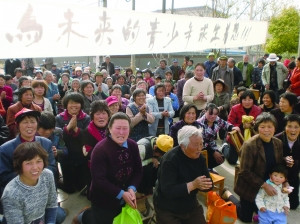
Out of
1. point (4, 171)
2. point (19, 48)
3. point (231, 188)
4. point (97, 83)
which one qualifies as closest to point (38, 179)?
point (4, 171)

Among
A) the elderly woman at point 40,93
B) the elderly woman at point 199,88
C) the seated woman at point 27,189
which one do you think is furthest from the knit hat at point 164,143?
the elderly woman at point 40,93

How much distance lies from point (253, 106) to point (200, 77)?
3.67ft

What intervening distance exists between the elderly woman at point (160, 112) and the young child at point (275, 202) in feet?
6.83

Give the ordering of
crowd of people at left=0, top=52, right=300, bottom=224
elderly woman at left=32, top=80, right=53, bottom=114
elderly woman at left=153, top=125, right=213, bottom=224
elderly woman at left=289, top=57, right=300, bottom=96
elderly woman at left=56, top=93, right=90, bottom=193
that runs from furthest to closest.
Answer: elderly woman at left=289, top=57, right=300, bottom=96, elderly woman at left=32, top=80, right=53, bottom=114, elderly woman at left=56, top=93, right=90, bottom=193, elderly woman at left=153, top=125, right=213, bottom=224, crowd of people at left=0, top=52, right=300, bottom=224

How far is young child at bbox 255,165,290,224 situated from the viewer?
3150 millimetres

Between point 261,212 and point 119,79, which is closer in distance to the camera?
point 261,212

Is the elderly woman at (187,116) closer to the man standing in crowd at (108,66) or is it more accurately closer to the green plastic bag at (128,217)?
the green plastic bag at (128,217)

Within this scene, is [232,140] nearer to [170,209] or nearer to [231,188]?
[231,188]

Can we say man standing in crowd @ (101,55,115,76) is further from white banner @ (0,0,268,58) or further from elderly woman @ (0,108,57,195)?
elderly woman @ (0,108,57,195)

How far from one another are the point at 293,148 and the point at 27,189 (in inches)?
124

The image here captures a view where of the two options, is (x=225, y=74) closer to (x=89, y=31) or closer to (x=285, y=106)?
(x=285, y=106)

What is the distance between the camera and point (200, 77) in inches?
212

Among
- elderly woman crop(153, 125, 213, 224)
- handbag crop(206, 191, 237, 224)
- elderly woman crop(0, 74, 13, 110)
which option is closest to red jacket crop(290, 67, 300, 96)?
handbag crop(206, 191, 237, 224)

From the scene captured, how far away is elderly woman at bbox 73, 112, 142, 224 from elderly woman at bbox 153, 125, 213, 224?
31 centimetres
